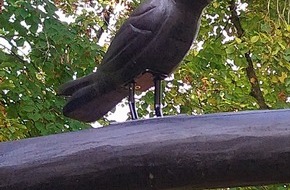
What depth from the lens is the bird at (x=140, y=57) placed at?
1587 millimetres

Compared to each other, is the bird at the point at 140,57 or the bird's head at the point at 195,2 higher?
the bird's head at the point at 195,2

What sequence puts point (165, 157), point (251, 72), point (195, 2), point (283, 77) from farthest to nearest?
point (251, 72) → point (283, 77) → point (195, 2) → point (165, 157)

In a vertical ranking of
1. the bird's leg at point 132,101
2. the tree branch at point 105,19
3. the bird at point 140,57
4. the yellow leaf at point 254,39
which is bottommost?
the bird's leg at point 132,101

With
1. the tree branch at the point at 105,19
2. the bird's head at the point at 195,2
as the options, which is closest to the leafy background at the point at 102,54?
the tree branch at the point at 105,19

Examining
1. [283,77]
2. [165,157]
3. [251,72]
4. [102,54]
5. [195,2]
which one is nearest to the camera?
[165,157]

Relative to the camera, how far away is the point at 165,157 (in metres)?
1.34

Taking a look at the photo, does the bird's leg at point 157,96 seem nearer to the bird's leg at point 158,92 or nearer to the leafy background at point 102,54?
the bird's leg at point 158,92

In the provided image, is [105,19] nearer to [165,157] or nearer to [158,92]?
[158,92]

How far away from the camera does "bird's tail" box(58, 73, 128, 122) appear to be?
172 cm

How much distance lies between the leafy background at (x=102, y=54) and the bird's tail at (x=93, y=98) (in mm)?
1720

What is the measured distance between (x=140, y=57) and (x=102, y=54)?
230 cm

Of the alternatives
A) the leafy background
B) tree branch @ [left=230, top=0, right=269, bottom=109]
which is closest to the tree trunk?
the leafy background

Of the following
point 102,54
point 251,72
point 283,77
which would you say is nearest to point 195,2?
point 102,54

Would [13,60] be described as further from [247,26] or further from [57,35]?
[247,26]
